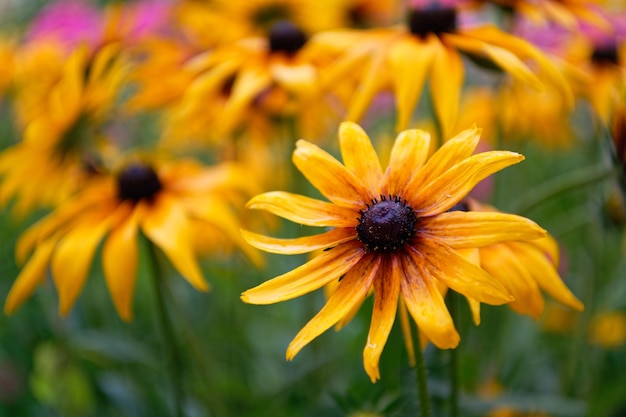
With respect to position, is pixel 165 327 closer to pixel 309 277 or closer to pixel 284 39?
pixel 309 277

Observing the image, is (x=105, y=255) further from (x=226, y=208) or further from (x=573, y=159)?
(x=573, y=159)

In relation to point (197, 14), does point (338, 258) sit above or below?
below

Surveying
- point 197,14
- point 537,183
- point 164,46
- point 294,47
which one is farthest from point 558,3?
point 537,183

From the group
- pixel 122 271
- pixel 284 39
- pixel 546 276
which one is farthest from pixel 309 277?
pixel 284 39

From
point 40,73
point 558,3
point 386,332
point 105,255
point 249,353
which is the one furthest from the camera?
point 40,73

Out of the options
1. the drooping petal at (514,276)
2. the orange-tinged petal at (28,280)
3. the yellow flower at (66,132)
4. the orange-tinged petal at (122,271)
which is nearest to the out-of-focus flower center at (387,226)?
the drooping petal at (514,276)

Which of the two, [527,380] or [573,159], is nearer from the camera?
[527,380]
